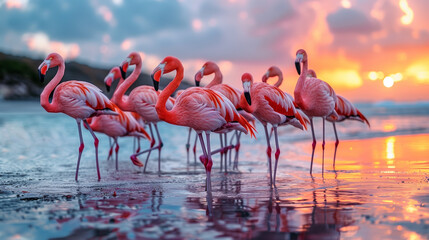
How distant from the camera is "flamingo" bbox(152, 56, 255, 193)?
524cm

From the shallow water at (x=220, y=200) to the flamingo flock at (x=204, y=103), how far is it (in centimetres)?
41

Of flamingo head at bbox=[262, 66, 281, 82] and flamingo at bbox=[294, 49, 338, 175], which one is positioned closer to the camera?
flamingo at bbox=[294, 49, 338, 175]

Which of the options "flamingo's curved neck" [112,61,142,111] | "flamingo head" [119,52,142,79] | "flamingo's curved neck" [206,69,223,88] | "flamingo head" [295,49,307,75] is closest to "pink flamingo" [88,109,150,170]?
"flamingo's curved neck" [112,61,142,111]

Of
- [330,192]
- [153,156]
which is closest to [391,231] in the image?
[330,192]

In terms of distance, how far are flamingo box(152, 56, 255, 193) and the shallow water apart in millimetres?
757

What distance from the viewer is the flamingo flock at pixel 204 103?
5285 millimetres

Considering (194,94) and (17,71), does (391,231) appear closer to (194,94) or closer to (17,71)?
(194,94)

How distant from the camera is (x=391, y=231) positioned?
334 cm

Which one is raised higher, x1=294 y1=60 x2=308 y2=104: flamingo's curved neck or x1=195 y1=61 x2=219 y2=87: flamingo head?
x1=195 y1=61 x2=219 y2=87: flamingo head

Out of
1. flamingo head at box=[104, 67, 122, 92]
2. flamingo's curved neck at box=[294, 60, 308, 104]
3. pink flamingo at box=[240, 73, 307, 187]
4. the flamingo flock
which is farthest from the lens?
flamingo head at box=[104, 67, 122, 92]

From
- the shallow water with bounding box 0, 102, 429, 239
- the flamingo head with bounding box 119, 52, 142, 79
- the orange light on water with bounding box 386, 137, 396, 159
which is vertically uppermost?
the flamingo head with bounding box 119, 52, 142, 79

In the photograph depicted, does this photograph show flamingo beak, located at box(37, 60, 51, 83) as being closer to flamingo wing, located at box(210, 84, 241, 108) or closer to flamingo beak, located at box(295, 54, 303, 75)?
flamingo wing, located at box(210, 84, 241, 108)

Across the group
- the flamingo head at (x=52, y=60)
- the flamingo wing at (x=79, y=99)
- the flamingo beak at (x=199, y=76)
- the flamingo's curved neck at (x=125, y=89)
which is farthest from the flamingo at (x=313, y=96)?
the flamingo head at (x=52, y=60)

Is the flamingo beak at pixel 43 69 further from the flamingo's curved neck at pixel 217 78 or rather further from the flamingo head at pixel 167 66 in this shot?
the flamingo's curved neck at pixel 217 78
